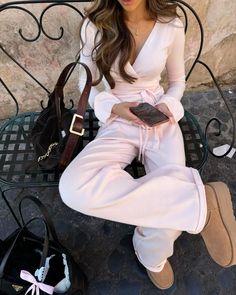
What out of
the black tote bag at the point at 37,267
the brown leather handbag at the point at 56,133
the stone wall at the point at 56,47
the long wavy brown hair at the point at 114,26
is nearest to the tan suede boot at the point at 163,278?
the black tote bag at the point at 37,267

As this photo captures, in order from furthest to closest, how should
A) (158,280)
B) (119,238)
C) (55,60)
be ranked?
(55,60), (119,238), (158,280)

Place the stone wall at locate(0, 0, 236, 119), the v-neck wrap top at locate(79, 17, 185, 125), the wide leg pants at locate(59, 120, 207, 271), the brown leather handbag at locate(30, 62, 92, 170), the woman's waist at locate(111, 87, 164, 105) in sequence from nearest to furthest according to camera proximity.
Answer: the wide leg pants at locate(59, 120, 207, 271)
the brown leather handbag at locate(30, 62, 92, 170)
the v-neck wrap top at locate(79, 17, 185, 125)
the woman's waist at locate(111, 87, 164, 105)
the stone wall at locate(0, 0, 236, 119)

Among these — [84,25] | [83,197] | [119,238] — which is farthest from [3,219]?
[84,25]

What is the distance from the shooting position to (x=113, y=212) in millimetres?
1307

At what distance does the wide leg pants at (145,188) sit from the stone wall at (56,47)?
0.83m

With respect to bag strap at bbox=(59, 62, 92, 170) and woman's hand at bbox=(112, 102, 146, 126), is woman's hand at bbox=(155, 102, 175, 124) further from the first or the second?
bag strap at bbox=(59, 62, 92, 170)

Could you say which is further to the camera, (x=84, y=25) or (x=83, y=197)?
(x=84, y=25)

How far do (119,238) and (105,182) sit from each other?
0.65 metres

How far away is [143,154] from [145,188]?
1.00ft

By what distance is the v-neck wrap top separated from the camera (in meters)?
1.55

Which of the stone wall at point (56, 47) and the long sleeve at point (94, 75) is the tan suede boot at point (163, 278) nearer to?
the long sleeve at point (94, 75)

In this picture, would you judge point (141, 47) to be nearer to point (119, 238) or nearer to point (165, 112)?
point (165, 112)

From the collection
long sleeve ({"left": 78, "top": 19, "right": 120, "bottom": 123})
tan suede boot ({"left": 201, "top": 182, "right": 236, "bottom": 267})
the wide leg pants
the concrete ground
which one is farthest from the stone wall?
tan suede boot ({"left": 201, "top": 182, "right": 236, "bottom": 267})

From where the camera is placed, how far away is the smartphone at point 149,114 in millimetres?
1453
